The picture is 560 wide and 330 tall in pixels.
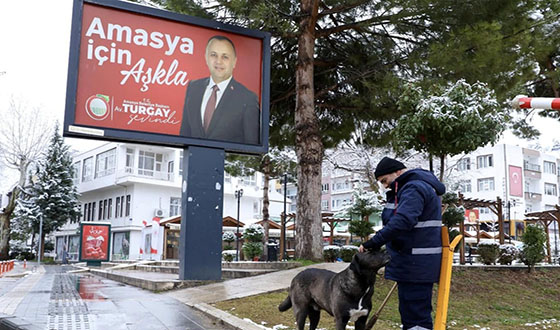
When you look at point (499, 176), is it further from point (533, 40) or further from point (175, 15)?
point (175, 15)

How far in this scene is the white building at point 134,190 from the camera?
4484 centimetres

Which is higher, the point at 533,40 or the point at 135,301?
the point at 533,40

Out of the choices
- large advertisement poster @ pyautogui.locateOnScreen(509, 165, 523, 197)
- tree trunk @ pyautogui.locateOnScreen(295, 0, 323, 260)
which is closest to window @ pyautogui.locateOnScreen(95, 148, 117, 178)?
tree trunk @ pyautogui.locateOnScreen(295, 0, 323, 260)

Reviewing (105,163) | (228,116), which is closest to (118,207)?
(105,163)

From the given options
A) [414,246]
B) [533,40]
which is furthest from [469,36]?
[414,246]

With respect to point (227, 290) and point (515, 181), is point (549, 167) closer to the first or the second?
point (515, 181)

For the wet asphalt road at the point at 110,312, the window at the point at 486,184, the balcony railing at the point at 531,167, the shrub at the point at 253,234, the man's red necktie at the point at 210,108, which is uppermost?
the balcony railing at the point at 531,167

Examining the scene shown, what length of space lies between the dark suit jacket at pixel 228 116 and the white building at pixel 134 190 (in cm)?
3041

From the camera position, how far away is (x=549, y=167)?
208 feet

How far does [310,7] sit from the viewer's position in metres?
14.5

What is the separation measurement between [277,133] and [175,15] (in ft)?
24.9

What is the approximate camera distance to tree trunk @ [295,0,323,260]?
1411 centimetres

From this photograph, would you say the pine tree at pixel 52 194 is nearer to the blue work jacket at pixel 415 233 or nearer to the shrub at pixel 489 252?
the shrub at pixel 489 252

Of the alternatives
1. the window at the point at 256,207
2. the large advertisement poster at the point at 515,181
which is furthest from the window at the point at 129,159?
the large advertisement poster at the point at 515,181
